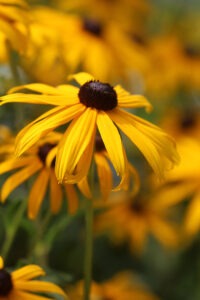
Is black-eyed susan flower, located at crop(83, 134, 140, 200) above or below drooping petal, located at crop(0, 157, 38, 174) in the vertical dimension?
below

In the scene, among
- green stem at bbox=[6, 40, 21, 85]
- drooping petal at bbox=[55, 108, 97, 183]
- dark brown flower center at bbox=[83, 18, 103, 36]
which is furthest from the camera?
dark brown flower center at bbox=[83, 18, 103, 36]

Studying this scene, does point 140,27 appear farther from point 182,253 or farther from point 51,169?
point 51,169

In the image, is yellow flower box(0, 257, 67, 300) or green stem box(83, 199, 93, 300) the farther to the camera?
green stem box(83, 199, 93, 300)

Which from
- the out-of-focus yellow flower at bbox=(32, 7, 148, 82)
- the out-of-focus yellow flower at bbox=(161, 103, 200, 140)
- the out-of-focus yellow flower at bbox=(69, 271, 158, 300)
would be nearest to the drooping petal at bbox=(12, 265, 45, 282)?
the out-of-focus yellow flower at bbox=(69, 271, 158, 300)

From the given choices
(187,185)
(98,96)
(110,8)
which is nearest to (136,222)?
(187,185)

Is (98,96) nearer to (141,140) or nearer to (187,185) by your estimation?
(141,140)

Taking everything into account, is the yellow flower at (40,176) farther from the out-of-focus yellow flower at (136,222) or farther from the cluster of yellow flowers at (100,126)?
the out-of-focus yellow flower at (136,222)

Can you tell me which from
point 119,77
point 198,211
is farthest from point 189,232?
point 119,77

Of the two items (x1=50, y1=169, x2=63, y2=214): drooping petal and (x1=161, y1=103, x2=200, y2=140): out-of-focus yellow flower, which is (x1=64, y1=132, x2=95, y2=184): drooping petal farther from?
(x1=161, y1=103, x2=200, y2=140): out-of-focus yellow flower
